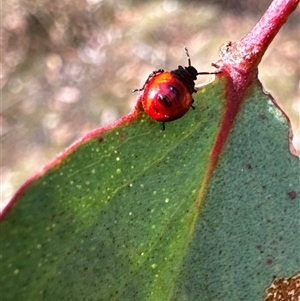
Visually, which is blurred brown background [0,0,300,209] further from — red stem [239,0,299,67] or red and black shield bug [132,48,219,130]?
red stem [239,0,299,67]

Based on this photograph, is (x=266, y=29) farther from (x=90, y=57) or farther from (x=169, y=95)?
(x=90, y=57)

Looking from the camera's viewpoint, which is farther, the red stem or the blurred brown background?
the blurred brown background

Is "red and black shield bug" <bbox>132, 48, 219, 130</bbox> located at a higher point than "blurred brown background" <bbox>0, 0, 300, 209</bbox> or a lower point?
lower

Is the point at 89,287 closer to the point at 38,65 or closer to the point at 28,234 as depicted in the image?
the point at 28,234

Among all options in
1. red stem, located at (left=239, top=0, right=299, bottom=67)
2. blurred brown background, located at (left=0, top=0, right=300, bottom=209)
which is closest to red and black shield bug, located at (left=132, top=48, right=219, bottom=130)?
red stem, located at (left=239, top=0, right=299, bottom=67)

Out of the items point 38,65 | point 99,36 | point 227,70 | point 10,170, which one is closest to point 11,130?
point 10,170

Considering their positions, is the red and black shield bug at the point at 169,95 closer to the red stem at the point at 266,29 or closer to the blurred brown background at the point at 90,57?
the red stem at the point at 266,29

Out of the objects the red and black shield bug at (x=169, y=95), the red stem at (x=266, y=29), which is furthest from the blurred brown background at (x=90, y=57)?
the red stem at (x=266, y=29)

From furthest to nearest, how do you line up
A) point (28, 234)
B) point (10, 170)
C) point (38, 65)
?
point (38, 65) < point (10, 170) < point (28, 234)
